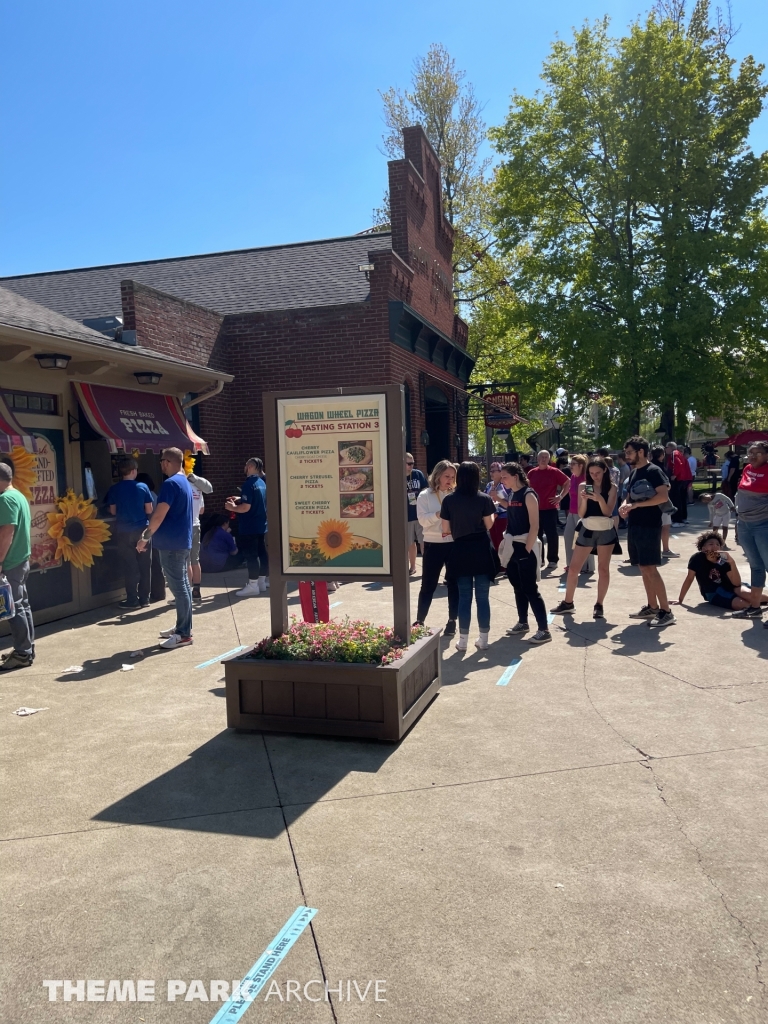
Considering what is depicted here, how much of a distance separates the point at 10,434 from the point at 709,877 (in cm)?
768

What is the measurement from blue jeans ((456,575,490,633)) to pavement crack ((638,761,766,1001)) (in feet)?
9.56

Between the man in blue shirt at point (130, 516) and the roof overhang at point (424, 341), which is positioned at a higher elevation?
the roof overhang at point (424, 341)

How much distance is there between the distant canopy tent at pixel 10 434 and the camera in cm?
837

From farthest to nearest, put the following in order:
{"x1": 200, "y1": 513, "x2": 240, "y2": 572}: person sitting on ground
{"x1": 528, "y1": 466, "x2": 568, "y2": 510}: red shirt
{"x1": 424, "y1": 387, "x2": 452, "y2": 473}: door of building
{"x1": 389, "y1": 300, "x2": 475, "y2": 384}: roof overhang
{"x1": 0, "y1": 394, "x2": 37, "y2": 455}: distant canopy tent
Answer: {"x1": 424, "y1": 387, "x2": 452, "y2": 473}: door of building
{"x1": 389, "y1": 300, "x2": 475, "y2": 384}: roof overhang
{"x1": 200, "y1": 513, "x2": 240, "y2": 572}: person sitting on ground
{"x1": 528, "y1": 466, "x2": 568, "y2": 510}: red shirt
{"x1": 0, "y1": 394, "x2": 37, "y2": 455}: distant canopy tent

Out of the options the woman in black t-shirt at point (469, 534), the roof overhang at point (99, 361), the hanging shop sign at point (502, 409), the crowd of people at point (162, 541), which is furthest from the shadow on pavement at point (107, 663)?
the hanging shop sign at point (502, 409)

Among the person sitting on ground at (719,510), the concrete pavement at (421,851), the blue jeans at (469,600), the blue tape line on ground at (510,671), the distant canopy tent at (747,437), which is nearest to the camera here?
the concrete pavement at (421,851)

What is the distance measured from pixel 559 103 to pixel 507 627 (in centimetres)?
2245

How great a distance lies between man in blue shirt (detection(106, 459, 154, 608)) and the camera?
9.62m

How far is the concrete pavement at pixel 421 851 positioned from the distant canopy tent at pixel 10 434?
3.06 m

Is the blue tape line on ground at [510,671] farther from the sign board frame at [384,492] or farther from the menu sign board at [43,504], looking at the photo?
the menu sign board at [43,504]

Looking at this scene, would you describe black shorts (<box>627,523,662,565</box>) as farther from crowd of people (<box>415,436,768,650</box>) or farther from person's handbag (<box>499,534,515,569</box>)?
person's handbag (<box>499,534,515,569</box>)

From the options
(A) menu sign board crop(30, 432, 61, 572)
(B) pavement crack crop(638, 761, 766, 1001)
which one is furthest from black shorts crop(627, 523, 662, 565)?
(A) menu sign board crop(30, 432, 61, 572)

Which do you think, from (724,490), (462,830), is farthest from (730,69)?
(462,830)

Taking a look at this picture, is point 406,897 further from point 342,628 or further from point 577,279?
point 577,279
